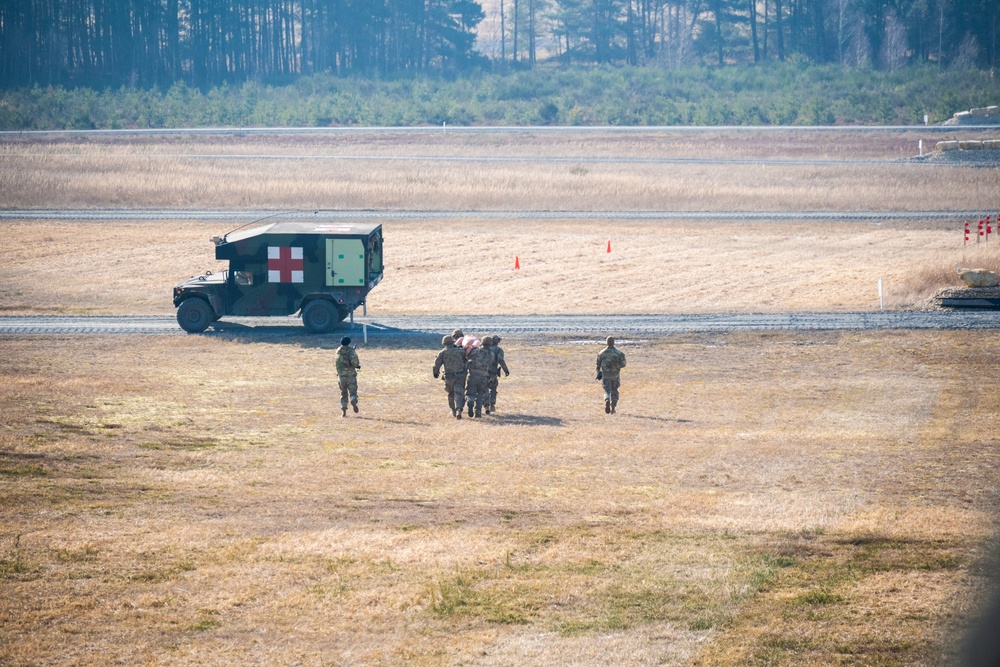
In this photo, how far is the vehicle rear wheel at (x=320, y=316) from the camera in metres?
28.5

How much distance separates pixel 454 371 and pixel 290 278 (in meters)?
9.84

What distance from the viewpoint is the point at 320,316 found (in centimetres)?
2859

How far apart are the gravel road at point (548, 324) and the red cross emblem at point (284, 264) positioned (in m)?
1.63

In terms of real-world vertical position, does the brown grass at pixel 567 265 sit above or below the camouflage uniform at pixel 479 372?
above

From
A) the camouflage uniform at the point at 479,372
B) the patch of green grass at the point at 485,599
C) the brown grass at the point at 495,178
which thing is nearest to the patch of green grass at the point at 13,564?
the patch of green grass at the point at 485,599

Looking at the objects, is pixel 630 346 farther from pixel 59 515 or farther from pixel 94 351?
pixel 59 515

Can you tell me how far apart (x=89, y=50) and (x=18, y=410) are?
9647 cm

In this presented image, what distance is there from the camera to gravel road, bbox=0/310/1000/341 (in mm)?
28562

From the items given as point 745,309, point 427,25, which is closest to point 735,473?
point 745,309

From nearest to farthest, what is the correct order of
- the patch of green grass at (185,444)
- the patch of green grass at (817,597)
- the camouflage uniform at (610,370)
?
the patch of green grass at (817,597)
the patch of green grass at (185,444)
the camouflage uniform at (610,370)

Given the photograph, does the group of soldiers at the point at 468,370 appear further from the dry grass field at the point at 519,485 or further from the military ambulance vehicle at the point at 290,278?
the military ambulance vehicle at the point at 290,278

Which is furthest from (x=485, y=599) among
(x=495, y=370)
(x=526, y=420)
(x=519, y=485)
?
(x=495, y=370)

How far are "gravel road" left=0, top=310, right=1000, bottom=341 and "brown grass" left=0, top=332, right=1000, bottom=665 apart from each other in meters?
5.14

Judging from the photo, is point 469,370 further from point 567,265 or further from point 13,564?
point 567,265
